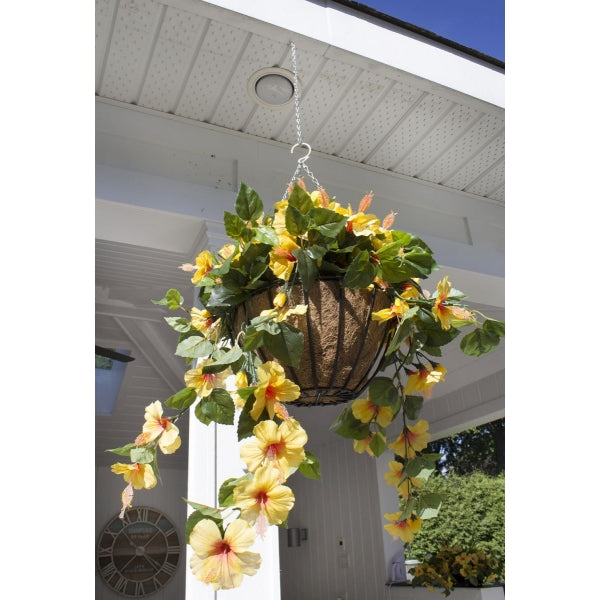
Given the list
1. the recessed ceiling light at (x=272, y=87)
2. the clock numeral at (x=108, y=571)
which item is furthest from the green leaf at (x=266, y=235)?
the clock numeral at (x=108, y=571)

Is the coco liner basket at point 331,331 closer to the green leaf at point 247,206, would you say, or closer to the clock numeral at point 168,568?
the green leaf at point 247,206

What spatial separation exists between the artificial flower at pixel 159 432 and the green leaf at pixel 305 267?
24cm

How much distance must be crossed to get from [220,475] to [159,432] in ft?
3.15

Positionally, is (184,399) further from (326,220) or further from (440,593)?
(440,593)

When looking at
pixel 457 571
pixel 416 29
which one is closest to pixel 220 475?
pixel 416 29

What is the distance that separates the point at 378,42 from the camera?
→ 187 cm

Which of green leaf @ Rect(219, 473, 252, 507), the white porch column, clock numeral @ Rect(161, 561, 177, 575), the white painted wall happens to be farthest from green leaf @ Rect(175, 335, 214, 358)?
clock numeral @ Rect(161, 561, 177, 575)

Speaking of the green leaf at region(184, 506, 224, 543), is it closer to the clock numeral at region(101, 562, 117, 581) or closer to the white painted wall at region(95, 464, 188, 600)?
the white painted wall at region(95, 464, 188, 600)

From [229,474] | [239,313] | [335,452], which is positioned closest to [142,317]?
[229,474]

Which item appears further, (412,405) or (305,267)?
(412,405)

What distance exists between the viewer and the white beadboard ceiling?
1718 millimetres

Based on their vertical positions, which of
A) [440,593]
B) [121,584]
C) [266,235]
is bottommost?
[121,584]
